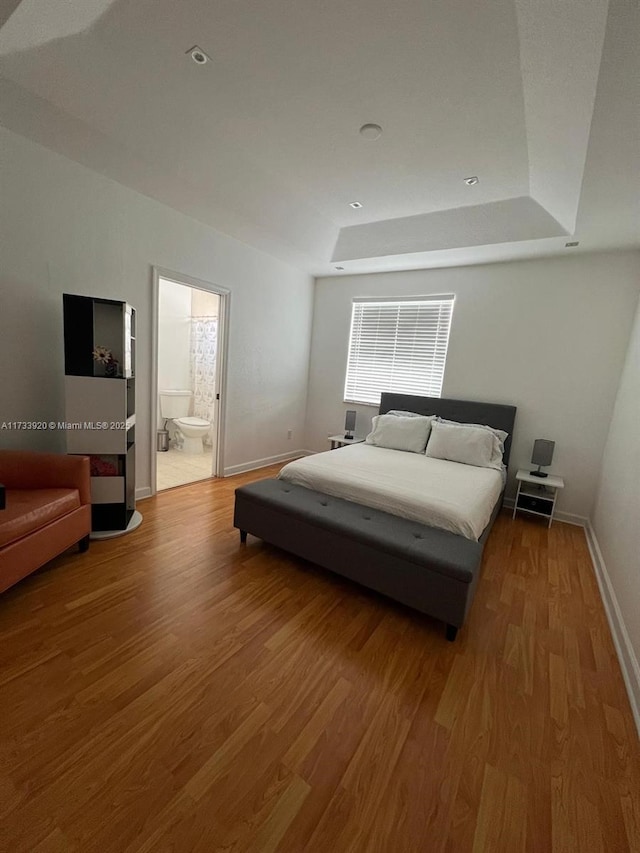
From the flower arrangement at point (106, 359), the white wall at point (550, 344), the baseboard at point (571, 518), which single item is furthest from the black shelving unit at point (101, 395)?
the baseboard at point (571, 518)

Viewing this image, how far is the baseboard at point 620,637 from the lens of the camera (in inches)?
60.1

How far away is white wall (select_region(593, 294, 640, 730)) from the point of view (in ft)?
5.80

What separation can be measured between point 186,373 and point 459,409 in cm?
404

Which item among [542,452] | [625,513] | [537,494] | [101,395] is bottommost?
[537,494]

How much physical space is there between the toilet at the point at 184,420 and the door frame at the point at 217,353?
3.11 feet

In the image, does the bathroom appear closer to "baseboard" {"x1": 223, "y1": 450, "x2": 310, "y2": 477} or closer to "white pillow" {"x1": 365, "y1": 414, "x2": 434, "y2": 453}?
"baseboard" {"x1": 223, "y1": 450, "x2": 310, "y2": 477}

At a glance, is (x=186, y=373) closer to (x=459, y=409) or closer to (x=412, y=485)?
(x=459, y=409)

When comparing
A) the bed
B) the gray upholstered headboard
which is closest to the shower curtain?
the gray upholstered headboard

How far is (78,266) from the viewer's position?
2551 mm

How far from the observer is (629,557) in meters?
2.02

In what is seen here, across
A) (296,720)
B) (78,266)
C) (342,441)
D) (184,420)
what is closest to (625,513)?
(296,720)

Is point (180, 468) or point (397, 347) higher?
point (397, 347)

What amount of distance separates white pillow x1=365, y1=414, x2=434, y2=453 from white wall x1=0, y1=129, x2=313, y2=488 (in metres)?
1.71

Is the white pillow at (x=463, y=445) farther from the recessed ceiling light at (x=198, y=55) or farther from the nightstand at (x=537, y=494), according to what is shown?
the recessed ceiling light at (x=198, y=55)
